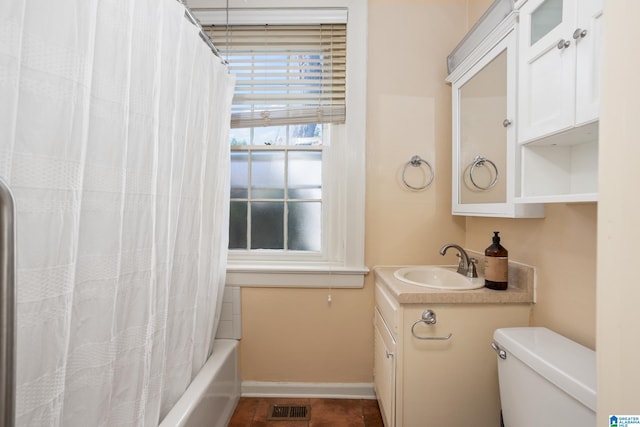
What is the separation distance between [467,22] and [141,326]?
2.22 m

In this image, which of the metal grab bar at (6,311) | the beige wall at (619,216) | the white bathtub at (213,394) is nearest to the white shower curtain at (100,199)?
the white bathtub at (213,394)

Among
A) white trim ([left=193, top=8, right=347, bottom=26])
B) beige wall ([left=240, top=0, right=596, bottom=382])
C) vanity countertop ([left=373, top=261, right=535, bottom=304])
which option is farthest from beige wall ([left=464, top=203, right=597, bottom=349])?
white trim ([left=193, top=8, right=347, bottom=26])

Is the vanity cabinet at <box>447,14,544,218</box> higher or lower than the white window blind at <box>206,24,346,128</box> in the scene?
lower

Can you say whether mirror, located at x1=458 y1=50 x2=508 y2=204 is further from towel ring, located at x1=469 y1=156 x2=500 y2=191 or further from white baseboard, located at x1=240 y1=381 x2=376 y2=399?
white baseboard, located at x1=240 y1=381 x2=376 y2=399

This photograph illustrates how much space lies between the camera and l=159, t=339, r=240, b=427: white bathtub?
1143mm

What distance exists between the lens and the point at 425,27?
176 centimetres

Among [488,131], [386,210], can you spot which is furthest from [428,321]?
[488,131]

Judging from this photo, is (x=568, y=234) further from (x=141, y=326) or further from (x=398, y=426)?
(x=141, y=326)

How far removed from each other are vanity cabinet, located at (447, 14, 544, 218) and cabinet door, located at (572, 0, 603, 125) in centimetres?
31

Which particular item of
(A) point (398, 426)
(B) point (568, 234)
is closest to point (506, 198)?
(B) point (568, 234)

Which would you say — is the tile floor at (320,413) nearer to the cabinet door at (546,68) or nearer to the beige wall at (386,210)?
the beige wall at (386,210)

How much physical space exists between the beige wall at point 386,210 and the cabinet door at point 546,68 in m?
0.72

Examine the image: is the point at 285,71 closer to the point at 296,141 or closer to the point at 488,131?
the point at 296,141

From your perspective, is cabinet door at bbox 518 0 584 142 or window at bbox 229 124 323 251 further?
window at bbox 229 124 323 251
